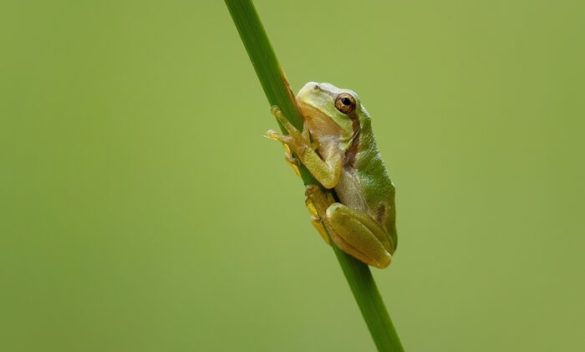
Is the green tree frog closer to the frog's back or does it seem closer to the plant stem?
the frog's back

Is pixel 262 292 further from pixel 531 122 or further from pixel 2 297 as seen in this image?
pixel 531 122

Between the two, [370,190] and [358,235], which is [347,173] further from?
[358,235]

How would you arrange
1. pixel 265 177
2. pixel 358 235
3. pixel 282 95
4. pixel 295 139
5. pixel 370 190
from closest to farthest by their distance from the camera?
pixel 282 95 < pixel 295 139 < pixel 358 235 < pixel 370 190 < pixel 265 177

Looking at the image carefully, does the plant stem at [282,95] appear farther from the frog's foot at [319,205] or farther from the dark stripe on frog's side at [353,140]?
the dark stripe on frog's side at [353,140]

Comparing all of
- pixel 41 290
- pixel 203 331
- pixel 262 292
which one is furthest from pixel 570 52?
pixel 41 290

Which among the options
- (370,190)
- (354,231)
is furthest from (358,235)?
(370,190)

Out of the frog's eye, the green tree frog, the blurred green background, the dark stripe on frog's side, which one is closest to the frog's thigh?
the green tree frog

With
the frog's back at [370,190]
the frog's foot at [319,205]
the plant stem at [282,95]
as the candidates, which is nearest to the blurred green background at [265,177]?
the frog's back at [370,190]
